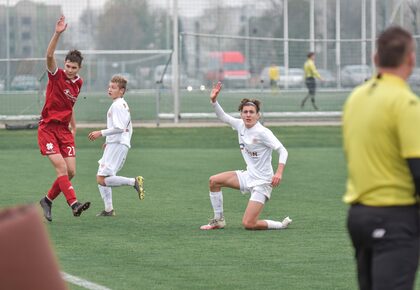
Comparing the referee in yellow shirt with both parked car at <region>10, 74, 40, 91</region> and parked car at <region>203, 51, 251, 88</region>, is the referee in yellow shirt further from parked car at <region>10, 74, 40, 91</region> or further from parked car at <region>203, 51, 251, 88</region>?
parked car at <region>203, 51, 251, 88</region>

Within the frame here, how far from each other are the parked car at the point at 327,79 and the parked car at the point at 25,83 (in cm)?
929

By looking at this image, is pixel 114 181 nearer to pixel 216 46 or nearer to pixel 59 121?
pixel 59 121

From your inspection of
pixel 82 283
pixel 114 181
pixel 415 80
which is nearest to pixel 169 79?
pixel 415 80

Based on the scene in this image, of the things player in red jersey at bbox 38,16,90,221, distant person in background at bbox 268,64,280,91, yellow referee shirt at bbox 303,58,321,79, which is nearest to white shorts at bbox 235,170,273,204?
player in red jersey at bbox 38,16,90,221

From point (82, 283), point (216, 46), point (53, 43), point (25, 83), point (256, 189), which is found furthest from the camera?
point (216, 46)

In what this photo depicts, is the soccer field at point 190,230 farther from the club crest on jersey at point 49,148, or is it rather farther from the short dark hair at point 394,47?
the short dark hair at point 394,47

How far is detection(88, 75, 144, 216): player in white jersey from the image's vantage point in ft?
47.1

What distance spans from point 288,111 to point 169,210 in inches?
766

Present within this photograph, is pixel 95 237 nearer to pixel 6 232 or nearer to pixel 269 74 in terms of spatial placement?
pixel 6 232

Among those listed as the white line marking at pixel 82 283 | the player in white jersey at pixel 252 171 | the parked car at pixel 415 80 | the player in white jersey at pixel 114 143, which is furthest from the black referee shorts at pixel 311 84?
the white line marking at pixel 82 283

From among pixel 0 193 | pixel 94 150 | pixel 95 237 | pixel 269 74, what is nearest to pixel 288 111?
pixel 269 74

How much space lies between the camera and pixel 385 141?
5.62m

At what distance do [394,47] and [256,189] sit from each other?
738cm

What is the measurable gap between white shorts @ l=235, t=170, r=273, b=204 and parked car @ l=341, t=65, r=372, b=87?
78.2ft
